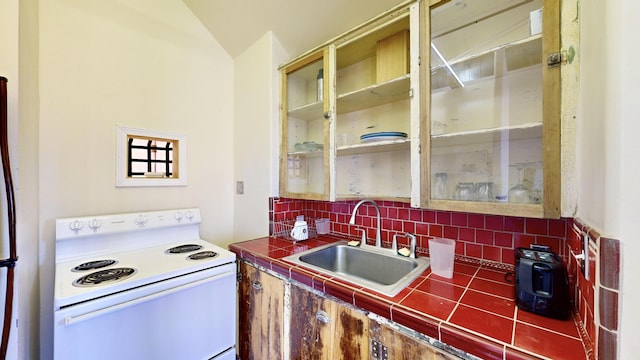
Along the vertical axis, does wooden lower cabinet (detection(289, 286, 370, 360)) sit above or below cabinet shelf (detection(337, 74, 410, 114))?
below

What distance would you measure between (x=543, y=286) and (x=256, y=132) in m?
1.89

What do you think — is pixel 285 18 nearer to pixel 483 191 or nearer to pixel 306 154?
pixel 306 154

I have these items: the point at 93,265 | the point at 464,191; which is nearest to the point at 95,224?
the point at 93,265

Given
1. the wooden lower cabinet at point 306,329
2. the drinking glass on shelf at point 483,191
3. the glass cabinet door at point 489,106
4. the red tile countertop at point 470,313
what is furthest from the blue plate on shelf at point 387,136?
the wooden lower cabinet at point 306,329

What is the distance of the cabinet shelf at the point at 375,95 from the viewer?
54.3 inches

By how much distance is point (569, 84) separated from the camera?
816 millimetres

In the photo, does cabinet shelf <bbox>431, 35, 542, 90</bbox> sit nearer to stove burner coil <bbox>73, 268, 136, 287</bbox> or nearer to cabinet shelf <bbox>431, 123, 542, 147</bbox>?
cabinet shelf <bbox>431, 123, 542, 147</bbox>

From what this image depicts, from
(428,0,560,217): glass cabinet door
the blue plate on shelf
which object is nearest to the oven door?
the blue plate on shelf

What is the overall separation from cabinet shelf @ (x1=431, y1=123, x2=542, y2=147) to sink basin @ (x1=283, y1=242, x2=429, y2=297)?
25.1 inches

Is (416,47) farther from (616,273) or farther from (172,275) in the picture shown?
(172,275)

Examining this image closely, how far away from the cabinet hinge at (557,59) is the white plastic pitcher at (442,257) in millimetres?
779

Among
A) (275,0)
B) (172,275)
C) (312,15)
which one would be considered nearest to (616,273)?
(172,275)

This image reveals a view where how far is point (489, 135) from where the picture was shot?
1.10m

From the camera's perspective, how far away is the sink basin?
133 centimetres
